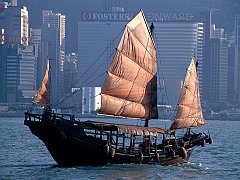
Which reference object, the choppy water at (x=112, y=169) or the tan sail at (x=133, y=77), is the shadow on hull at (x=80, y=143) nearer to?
the choppy water at (x=112, y=169)

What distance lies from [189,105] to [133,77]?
369 inches

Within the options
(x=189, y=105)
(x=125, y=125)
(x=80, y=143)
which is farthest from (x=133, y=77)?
(x=80, y=143)

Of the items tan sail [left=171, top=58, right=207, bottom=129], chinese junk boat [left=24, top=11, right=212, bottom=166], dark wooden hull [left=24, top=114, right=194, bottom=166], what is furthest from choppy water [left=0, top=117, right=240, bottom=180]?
tan sail [left=171, top=58, right=207, bottom=129]

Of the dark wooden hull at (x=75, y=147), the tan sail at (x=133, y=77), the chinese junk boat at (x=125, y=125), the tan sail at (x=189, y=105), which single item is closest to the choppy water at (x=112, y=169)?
the dark wooden hull at (x=75, y=147)

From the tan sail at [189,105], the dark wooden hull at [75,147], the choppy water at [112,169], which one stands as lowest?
the choppy water at [112,169]

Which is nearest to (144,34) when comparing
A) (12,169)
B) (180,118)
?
(180,118)

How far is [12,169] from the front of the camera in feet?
268

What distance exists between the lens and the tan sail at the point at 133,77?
286ft

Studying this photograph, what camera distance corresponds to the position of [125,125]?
277 feet

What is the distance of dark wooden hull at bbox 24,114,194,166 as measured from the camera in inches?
3216

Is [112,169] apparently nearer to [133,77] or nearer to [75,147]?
[75,147]

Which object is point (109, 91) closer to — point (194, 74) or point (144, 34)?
point (144, 34)

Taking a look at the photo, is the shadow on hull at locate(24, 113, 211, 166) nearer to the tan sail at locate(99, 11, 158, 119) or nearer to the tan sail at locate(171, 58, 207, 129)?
the tan sail at locate(99, 11, 158, 119)

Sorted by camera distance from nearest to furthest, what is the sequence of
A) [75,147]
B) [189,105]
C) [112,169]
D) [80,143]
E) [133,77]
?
1. [112,169]
2. [80,143]
3. [75,147]
4. [133,77]
5. [189,105]
